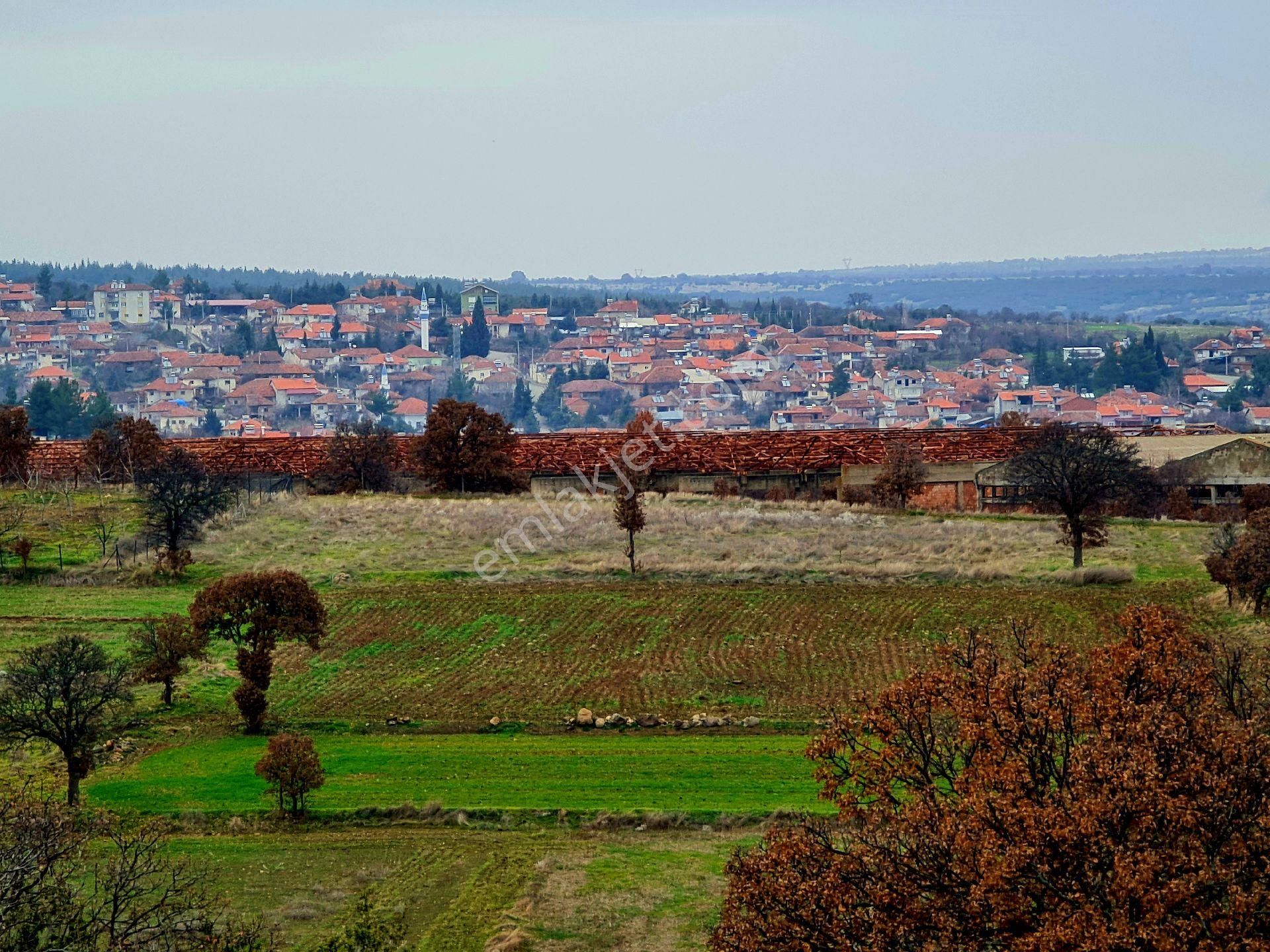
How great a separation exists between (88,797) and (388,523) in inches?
751

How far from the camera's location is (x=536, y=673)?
24.6 m

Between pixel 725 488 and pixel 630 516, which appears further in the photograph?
pixel 725 488

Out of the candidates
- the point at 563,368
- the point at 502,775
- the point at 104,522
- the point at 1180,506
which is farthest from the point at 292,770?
the point at 563,368

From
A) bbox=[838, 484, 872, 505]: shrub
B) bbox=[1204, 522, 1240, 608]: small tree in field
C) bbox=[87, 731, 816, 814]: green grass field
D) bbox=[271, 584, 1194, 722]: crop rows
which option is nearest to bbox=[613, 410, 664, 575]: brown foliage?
bbox=[838, 484, 872, 505]: shrub

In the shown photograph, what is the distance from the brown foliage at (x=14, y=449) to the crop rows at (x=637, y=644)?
1956 centimetres

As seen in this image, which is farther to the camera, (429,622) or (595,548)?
(595,548)

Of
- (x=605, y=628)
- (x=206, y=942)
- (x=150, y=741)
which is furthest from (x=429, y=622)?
(x=206, y=942)

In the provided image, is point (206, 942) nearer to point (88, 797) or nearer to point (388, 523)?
point (88, 797)

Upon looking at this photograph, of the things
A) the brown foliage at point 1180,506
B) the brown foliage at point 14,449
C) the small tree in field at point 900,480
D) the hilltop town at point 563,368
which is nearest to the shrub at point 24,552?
the brown foliage at point 14,449

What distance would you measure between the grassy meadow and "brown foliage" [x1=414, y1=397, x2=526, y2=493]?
11.6ft

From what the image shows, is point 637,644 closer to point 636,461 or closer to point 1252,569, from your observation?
point 1252,569

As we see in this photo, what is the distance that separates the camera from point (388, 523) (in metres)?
37.2

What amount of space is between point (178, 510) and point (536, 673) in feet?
34.1

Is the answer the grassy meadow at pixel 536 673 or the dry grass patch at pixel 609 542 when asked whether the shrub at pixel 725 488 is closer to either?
the grassy meadow at pixel 536 673
